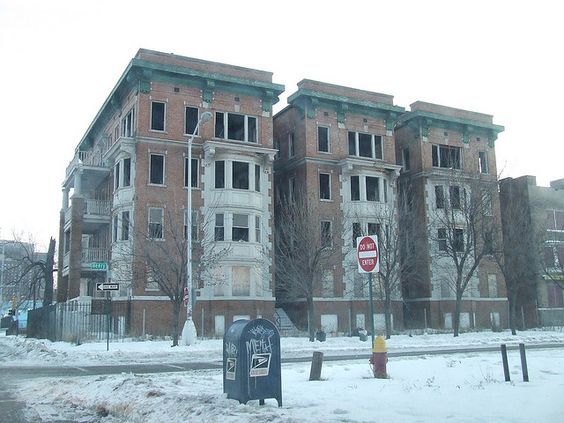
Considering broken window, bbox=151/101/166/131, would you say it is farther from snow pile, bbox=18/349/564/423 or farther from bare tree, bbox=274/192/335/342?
snow pile, bbox=18/349/564/423

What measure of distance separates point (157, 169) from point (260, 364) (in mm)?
28612

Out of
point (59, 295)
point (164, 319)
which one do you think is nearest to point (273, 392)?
point (164, 319)

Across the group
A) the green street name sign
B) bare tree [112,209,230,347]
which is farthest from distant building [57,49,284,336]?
the green street name sign

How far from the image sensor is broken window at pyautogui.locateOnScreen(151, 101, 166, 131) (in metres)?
36.3

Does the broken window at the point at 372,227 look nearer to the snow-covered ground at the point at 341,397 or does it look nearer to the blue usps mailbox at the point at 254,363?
the snow-covered ground at the point at 341,397

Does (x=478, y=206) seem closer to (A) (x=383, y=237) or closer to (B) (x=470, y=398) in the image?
(A) (x=383, y=237)

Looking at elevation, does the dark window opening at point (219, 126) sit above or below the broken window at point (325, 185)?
above

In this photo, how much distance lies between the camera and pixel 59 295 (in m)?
43.9

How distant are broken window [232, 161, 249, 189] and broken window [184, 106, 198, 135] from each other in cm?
321

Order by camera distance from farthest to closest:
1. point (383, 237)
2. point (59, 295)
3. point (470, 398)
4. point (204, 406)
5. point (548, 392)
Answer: point (59, 295), point (383, 237), point (548, 392), point (470, 398), point (204, 406)

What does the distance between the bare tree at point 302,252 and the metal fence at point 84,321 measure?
9.39m

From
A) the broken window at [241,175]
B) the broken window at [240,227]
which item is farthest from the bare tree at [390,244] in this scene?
the broken window at [241,175]

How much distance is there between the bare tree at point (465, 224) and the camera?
3581cm

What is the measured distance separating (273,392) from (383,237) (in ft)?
94.2
